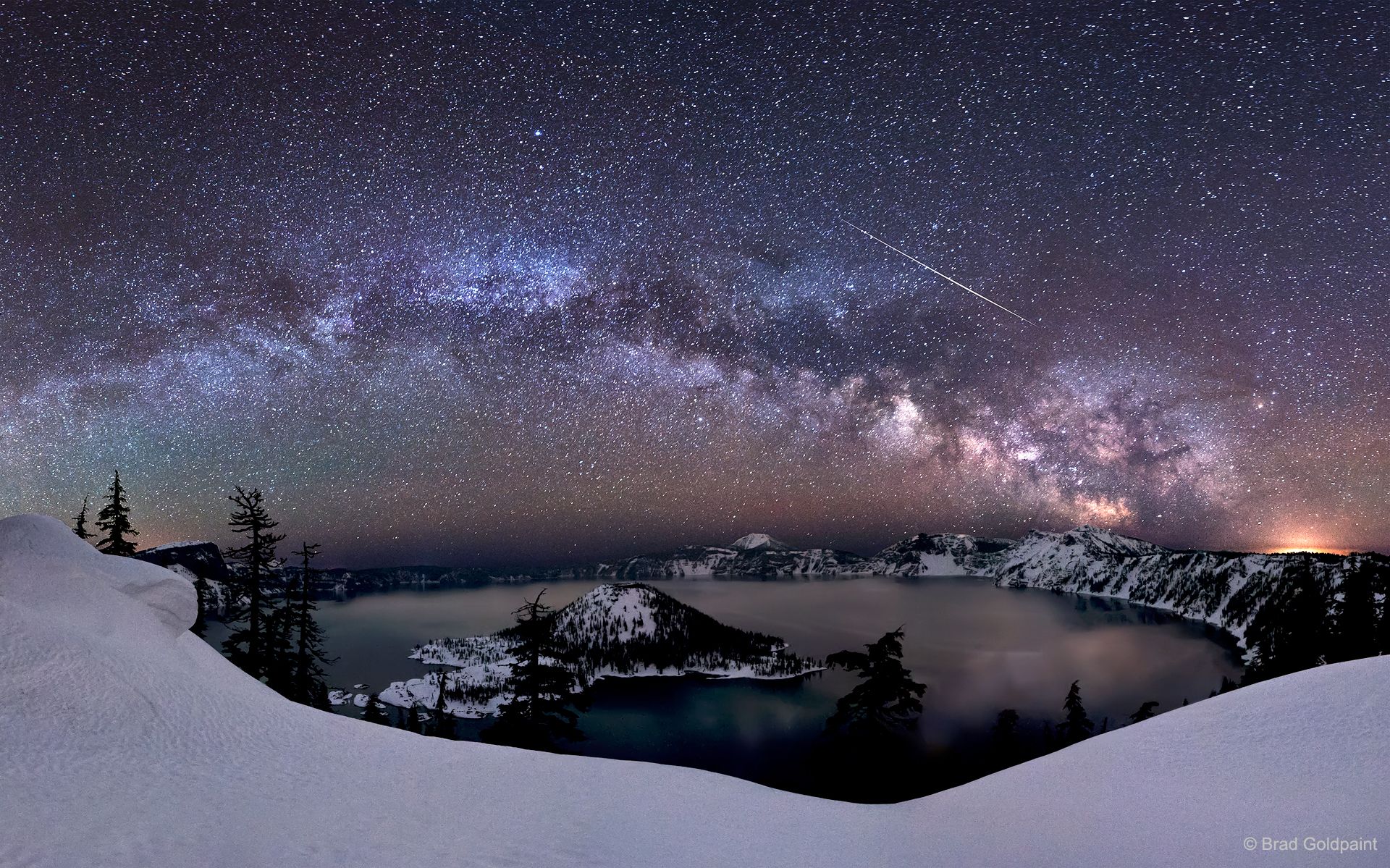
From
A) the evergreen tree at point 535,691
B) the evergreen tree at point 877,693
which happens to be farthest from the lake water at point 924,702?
the evergreen tree at point 535,691

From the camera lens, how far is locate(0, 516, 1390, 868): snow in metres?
7.97

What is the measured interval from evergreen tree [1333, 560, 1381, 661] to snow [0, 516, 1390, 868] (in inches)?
1493

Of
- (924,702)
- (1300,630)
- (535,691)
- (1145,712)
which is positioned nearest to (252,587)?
(535,691)

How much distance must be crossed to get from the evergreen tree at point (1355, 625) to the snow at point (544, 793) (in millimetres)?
37918

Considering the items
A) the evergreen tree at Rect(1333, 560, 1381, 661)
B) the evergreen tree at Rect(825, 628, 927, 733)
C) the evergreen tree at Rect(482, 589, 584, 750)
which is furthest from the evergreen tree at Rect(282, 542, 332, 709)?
the evergreen tree at Rect(1333, 560, 1381, 661)

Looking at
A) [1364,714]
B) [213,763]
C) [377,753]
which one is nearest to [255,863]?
[213,763]

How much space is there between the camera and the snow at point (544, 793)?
7.97 metres

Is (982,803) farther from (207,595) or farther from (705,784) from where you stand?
(207,595)

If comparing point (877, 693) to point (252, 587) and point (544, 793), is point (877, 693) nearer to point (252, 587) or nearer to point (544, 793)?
point (544, 793)

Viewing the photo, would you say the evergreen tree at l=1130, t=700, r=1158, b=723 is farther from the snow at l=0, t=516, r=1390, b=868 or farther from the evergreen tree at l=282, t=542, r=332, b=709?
the evergreen tree at l=282, t=542, r=332, b=709

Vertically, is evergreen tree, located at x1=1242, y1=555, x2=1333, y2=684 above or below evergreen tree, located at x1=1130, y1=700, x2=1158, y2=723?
above

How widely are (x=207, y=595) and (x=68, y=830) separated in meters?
24.1

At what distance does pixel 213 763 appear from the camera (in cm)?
1085

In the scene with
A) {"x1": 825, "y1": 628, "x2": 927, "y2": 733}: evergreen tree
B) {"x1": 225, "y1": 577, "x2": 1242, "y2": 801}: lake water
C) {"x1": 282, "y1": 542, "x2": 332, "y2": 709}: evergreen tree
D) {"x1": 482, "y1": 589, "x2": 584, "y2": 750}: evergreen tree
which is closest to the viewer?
{"x1": 825, "y1": 628, "x2": 927, "y2": 733}: evergreen tree
